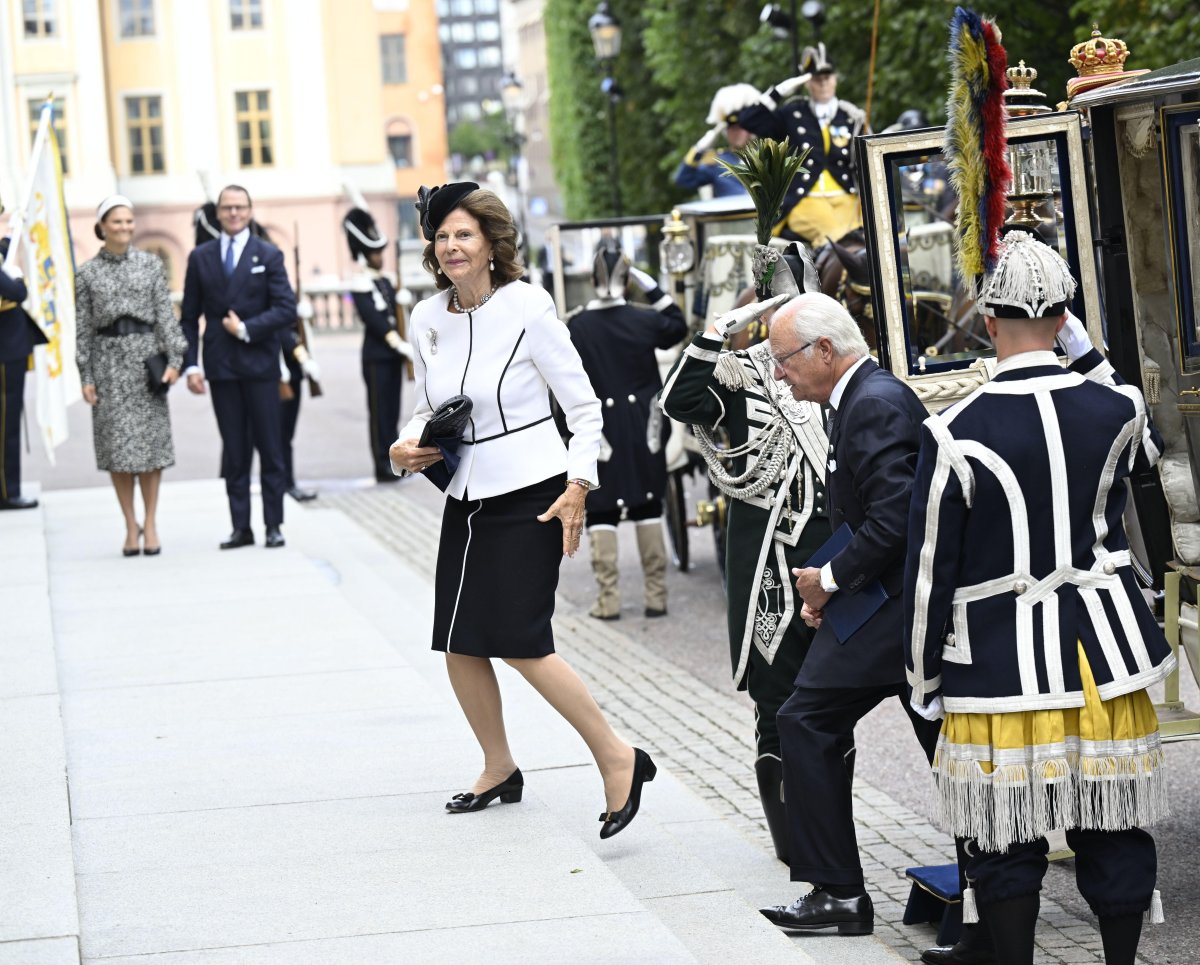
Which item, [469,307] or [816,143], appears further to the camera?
[816,143]

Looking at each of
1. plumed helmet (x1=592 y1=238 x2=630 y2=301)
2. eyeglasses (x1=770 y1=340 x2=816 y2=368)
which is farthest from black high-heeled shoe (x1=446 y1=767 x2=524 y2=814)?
plumed helmet (x1=592 y1=238 x2=630 y2=301)

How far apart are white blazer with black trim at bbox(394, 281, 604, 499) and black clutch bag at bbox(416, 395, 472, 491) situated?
40mm

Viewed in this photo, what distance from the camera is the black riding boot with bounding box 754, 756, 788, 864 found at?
5633 millimetres

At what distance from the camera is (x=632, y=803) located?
219 inches

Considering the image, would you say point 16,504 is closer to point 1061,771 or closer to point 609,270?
point 609,270

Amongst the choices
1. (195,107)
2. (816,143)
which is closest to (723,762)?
(816,143)

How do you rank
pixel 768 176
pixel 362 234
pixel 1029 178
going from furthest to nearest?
pixel 362 234, pixel 1029 178, pixel 768 176

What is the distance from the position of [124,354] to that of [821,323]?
6.90 metres

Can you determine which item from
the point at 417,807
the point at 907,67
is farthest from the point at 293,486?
the point at 417,807

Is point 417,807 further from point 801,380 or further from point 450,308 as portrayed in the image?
point 801,380

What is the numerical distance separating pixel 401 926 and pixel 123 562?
6548mm

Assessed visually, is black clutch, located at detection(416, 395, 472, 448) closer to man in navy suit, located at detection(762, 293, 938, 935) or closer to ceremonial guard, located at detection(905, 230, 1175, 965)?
man in navy suit, located at detection(762, 293, 938, 935)

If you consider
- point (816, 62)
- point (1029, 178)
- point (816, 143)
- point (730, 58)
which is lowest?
point (1029, 178)

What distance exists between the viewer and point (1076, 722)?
427 cm
